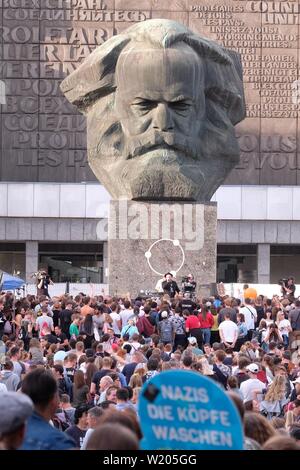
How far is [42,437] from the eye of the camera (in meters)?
5.61

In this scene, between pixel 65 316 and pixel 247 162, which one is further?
pixel 247 162

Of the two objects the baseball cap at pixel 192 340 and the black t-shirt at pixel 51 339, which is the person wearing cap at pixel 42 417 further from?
the baseball cap at pixel 192 340

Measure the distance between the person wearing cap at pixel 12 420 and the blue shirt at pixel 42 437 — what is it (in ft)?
0.64

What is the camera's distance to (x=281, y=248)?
1997 inches

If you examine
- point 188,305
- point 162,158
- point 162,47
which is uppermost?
point 162,47

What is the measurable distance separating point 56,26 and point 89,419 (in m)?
38.8

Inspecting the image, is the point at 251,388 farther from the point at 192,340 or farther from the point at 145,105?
the point at 145,105

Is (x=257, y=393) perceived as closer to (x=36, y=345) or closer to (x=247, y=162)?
(x=36, y=345)

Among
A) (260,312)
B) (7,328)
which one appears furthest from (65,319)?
(260,312)

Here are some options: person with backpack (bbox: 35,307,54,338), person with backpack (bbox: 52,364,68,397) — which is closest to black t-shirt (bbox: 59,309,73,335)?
person with backpack (bbox: 35,307,54,338)

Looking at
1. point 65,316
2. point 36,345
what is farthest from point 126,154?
point 36,345

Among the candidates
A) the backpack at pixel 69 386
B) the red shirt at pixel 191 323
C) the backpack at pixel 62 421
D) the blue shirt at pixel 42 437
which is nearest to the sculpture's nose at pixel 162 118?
the red shirt at pixel 191 323

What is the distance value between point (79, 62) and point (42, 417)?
42.5m

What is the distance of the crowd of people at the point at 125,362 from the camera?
18.5 feet
